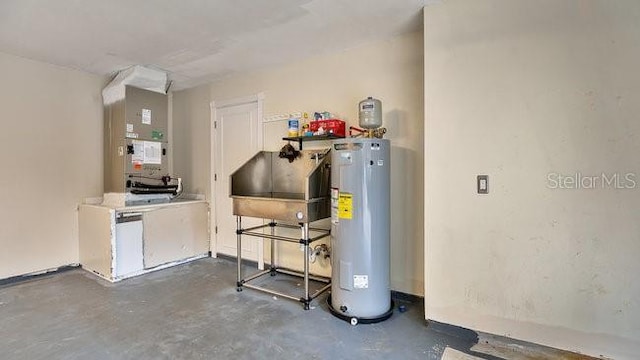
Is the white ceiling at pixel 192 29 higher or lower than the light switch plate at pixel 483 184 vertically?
higher

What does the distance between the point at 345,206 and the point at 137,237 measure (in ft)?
8.93

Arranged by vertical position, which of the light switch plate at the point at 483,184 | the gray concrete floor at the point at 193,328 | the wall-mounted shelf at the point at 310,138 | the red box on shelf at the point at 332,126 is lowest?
the gray concrete floor at the point at 193,328

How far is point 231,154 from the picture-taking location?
172 inches

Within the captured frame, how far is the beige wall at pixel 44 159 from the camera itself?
3477 mm

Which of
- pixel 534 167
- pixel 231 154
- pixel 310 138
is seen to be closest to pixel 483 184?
pixel 534 167

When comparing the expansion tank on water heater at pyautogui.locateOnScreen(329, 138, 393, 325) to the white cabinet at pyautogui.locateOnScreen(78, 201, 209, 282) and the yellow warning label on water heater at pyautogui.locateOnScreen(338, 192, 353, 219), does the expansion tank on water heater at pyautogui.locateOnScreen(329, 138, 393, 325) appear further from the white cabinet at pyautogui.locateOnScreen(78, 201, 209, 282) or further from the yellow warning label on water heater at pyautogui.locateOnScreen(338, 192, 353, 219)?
the white cabinet at pyautogui.locateOnScreen(78, 201, 209, 282)

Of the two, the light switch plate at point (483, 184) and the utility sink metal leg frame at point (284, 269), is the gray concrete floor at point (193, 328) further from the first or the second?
the light switch plate at point (483, 184)

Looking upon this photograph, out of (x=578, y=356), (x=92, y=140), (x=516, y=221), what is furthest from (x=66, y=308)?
(x=578, y=356)

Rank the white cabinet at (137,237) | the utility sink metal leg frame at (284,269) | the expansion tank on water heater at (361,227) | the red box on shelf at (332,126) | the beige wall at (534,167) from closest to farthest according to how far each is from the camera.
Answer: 1. the beige wall at (534,167)
2. the expansion tank on water heater at (361,227)
3. the utility sink metal leg frame at (284,269)
4. the red box on shelf at (332,126)
5. the white cabinet at (137,237)

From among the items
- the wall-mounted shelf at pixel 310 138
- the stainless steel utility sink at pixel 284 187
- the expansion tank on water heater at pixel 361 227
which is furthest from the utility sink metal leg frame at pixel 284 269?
the wall-mounted shelf at pixel 310 138

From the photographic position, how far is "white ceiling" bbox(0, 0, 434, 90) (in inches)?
97.5

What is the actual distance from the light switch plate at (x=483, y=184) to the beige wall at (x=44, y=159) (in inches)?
Result: 180

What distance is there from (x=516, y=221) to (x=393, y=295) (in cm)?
141

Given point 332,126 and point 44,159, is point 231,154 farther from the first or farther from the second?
point 44,159
